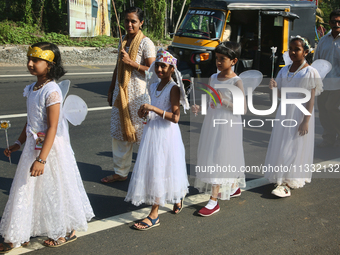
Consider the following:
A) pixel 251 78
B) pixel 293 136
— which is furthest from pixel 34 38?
pixel 293 136

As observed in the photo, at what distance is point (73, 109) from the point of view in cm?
314

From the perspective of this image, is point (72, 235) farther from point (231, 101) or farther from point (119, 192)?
point (231, 101)

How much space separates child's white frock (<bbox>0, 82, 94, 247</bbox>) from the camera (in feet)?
9.29

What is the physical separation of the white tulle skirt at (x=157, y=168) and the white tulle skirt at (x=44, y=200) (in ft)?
2.10

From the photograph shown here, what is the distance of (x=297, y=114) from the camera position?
4.13m

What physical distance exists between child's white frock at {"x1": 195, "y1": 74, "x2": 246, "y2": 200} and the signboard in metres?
15.9

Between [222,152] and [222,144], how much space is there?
9cm

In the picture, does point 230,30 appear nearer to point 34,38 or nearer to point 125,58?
point 125,58

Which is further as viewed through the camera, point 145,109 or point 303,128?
point 303,128

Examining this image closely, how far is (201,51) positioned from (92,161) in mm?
5201

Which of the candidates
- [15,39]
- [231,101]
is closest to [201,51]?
[231,101]

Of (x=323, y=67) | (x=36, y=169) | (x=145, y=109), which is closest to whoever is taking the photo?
(x=36, y=169)

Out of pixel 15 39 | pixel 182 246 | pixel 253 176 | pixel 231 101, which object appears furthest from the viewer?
pixel 15 39

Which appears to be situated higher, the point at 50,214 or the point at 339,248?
the point at 50,214
